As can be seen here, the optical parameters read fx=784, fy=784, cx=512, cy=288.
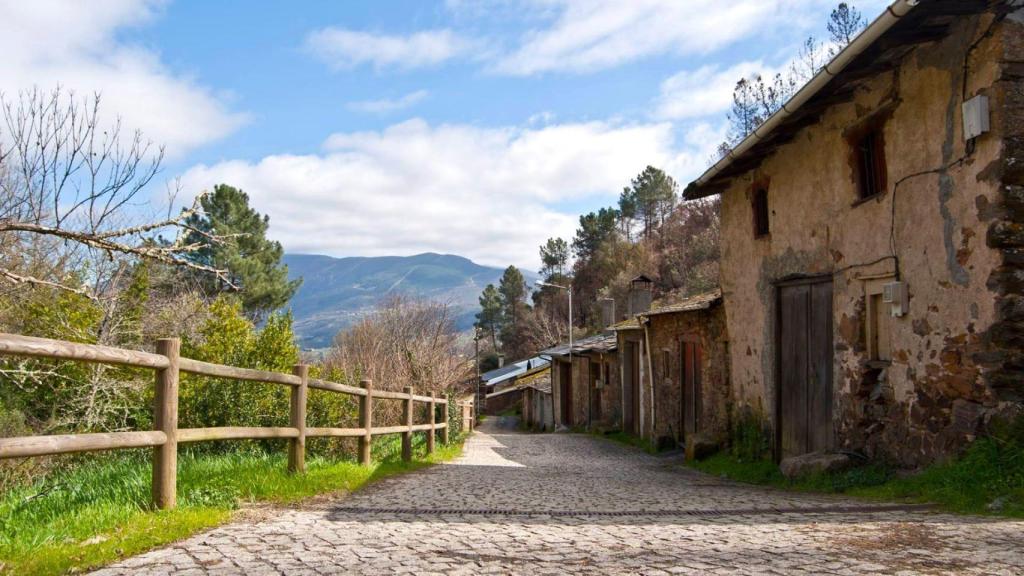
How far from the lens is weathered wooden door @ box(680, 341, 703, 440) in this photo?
15.9m

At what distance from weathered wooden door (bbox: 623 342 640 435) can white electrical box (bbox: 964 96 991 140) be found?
559 inches

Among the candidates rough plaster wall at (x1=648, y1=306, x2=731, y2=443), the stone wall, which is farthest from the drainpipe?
the stone wall

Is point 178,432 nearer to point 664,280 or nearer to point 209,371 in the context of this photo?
point 209,371

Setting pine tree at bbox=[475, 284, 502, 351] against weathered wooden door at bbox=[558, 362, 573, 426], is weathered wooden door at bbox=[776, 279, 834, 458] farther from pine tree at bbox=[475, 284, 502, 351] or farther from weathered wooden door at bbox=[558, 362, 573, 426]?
pine tree at bbox=[475, 284, 502, 351]

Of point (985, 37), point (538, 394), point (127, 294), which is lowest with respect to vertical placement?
point (538, 394)

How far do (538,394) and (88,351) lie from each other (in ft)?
122

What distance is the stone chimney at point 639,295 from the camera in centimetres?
2723

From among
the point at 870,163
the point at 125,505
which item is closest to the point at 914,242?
the point at 870,163

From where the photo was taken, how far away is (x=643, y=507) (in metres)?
6.71

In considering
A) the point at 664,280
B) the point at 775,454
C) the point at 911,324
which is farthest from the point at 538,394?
the point at 911,324

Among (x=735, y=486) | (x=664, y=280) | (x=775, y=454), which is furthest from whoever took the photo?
(x=664, y=280)

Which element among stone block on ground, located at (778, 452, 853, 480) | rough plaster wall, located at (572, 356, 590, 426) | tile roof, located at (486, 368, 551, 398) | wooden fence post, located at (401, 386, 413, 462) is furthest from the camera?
tile roof, located at (486, 368, 551, 398)

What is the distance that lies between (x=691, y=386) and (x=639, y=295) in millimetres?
11261

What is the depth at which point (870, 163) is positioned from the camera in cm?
928
